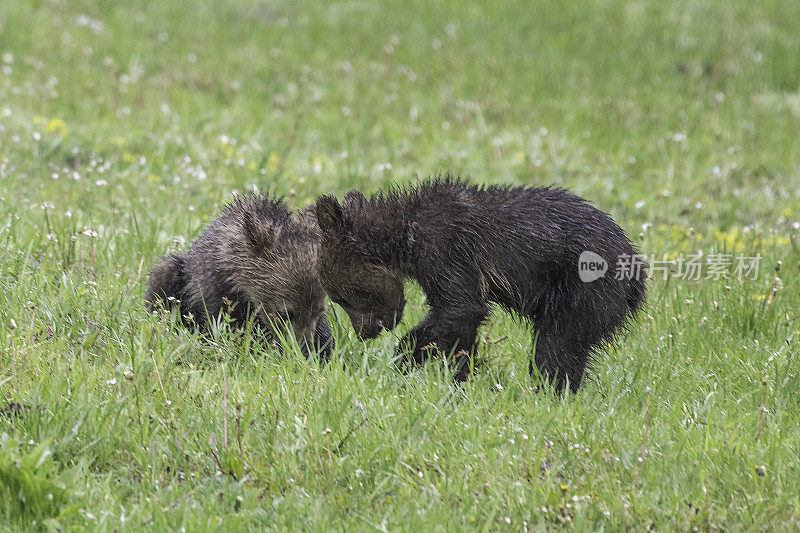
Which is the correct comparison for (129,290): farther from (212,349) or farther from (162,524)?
(162,524)

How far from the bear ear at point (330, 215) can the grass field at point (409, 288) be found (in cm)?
67

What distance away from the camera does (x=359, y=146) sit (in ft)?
34.8

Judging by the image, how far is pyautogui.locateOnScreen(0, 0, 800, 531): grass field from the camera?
→ 3814 mm

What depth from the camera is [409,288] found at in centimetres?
643

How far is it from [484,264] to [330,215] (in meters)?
0.90

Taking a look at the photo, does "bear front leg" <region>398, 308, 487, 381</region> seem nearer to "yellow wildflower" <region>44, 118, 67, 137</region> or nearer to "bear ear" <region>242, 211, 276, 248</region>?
"bear ear" <region>242, 211, 276, 248</region>
